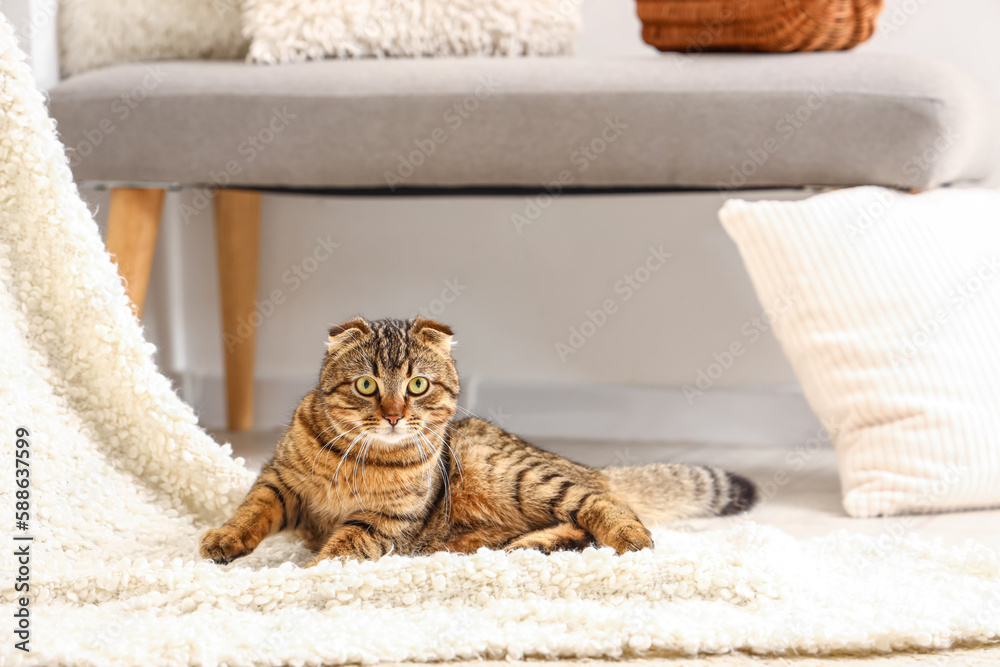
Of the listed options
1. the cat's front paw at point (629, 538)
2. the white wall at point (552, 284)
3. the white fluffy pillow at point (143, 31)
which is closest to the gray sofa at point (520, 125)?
the white fluffy pillow at point (143, 31)

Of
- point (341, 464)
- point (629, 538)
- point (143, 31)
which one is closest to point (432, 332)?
point (341, 464)

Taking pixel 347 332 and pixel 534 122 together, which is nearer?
pixel 347 332

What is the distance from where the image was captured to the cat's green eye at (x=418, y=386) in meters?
0.90

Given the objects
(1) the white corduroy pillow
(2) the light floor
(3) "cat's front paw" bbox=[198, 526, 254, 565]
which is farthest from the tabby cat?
(1) the white corduroy pillow

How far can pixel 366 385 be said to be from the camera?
0.89m

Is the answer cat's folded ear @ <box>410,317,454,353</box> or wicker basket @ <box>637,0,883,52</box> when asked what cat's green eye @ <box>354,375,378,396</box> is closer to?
cat's folded ear @ <box>410,317,454,353</box>

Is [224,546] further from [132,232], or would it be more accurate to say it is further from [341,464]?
[132,232]

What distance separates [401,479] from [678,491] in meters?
0.44

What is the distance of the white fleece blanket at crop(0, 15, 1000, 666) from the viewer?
72cm

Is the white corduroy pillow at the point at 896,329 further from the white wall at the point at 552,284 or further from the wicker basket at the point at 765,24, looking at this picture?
the white wall at the point at 552,284

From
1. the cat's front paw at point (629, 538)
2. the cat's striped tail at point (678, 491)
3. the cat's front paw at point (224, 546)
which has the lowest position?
the cat's striped tail at point (678, 491)

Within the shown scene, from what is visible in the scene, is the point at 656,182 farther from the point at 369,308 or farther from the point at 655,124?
the point at 369,308

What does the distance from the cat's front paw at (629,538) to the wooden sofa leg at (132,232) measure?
934 millimetres

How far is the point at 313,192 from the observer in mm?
1569
